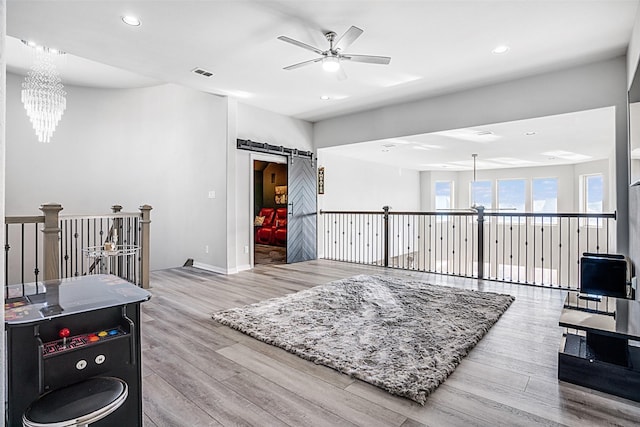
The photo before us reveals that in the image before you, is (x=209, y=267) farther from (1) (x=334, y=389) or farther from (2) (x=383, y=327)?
(1) (x=334, y=389)

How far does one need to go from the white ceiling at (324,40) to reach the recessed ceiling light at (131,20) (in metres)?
0.05

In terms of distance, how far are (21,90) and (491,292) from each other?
8.25 m

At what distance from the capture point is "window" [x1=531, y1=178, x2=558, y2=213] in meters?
9.93

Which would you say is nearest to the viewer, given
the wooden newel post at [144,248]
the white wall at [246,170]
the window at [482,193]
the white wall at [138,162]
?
the wooden newel post at [144,248]

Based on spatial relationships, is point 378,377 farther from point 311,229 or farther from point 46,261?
point 311,229

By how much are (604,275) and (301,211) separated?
4.84 metres

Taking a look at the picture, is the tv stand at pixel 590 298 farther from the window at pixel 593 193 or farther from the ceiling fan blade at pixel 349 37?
the window at pixel 593 193

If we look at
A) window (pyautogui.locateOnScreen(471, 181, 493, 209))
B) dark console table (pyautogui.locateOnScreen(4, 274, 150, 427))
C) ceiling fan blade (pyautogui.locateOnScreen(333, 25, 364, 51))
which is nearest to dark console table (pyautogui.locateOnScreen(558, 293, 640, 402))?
dark console table (pyautogui.locateOnScreen(4, 274, 150, 427))

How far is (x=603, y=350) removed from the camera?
2.25 metres

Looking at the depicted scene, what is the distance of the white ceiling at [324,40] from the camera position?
304 cm

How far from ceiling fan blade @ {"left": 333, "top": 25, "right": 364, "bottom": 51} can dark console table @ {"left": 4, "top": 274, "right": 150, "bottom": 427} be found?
8.62ft

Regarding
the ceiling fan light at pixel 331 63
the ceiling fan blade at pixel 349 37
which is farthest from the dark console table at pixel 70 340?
the ceiling fan light at pixel 331 63

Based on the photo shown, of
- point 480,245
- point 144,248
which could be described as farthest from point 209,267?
point 480,245

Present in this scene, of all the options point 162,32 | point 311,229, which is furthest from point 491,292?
point 162,32
